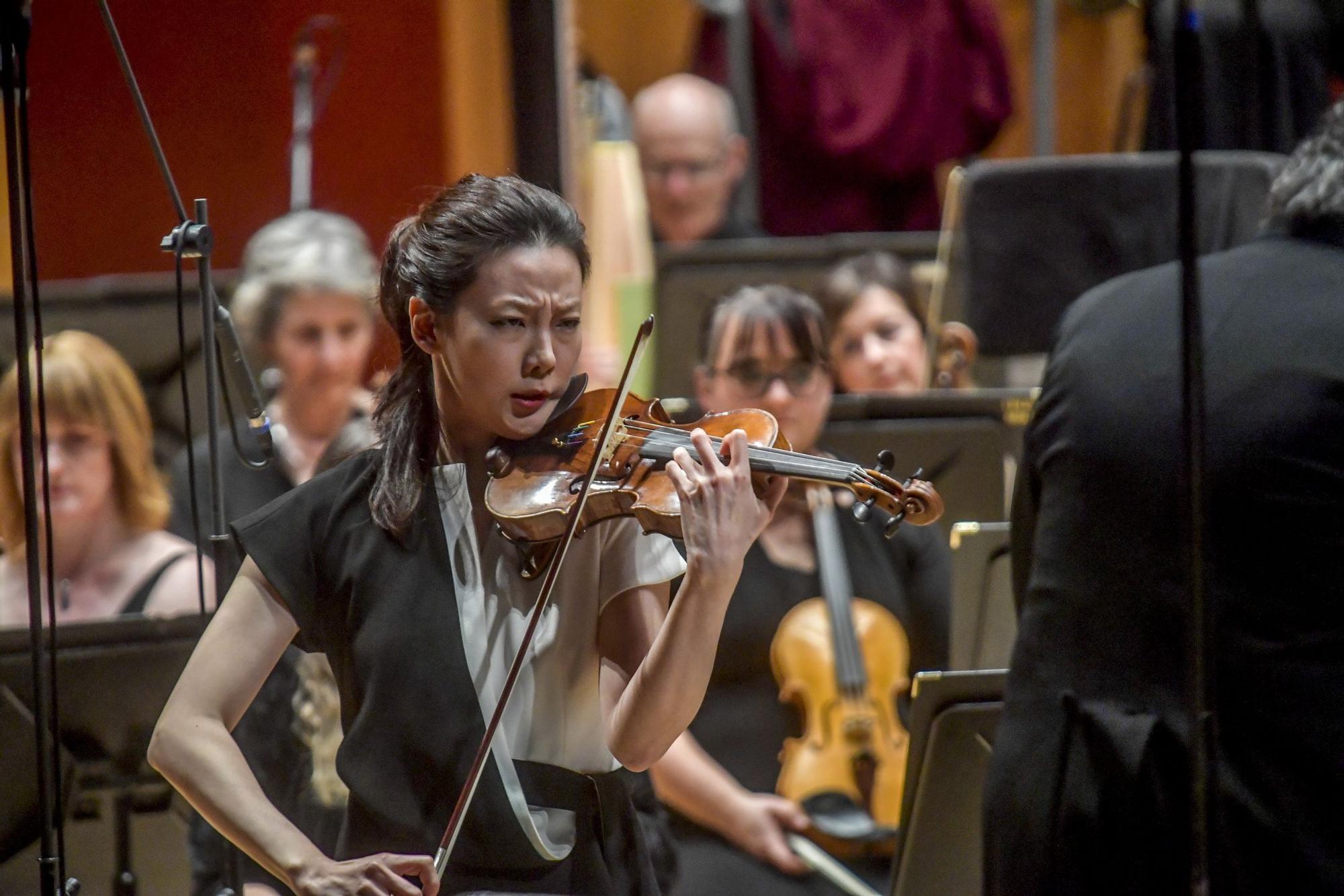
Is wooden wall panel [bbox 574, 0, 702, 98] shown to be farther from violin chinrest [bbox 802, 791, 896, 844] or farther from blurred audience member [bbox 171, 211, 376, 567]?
violin chinrest [bbox 802, 791, 896, 844]

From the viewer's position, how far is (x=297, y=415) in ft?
7.73

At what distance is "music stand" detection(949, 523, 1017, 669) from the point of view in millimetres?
1954

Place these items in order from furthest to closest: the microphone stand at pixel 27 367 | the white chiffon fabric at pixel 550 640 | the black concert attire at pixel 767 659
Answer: the black concert attire at pixel 767 659 < the microphone stand at pixel 27 367 < the white chiffon fabric at pixel 550 640

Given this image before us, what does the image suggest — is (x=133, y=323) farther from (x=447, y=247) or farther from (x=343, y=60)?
(x=447, y=247)

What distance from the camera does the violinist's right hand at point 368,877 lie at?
4.56ft

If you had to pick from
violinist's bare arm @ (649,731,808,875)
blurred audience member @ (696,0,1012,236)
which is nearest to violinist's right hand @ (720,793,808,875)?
violinist's bare arm @ (649,731,808,875)

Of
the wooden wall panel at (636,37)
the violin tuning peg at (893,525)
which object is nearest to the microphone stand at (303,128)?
the violin tuning peg at (893,525)

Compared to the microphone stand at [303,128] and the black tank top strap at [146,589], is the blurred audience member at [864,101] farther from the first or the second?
the black tank top strap at [146,589]

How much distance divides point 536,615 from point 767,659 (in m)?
1.03

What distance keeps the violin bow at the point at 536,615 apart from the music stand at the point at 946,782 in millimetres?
510

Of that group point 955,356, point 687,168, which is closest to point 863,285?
point 955,356

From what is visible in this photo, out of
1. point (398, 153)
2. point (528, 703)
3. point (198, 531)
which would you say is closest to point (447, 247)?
point (528, 703)

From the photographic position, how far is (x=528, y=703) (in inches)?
57.7

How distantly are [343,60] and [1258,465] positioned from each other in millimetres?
1500
